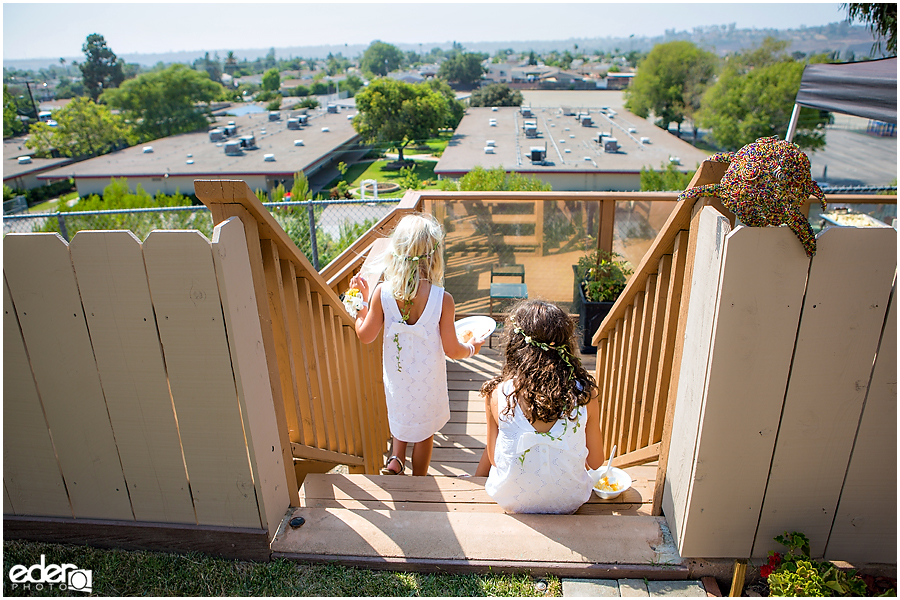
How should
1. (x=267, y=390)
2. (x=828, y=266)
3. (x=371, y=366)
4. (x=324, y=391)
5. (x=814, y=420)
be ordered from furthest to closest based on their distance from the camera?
(x=371, y=366) → (x=324, y=391) → (x=267, y=390) → (x=814, y=420) → (x=828, y=266)

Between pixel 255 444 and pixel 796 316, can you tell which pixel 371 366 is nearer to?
pixel 255 444

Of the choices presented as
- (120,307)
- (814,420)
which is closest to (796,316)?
(814,420)

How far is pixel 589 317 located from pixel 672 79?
246 ft

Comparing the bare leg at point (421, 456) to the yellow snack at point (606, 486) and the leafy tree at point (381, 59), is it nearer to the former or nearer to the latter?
the yellow snack at point (606, 486)

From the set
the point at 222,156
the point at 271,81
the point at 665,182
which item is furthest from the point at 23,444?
the point at 271,81

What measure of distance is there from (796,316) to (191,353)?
1.61 m

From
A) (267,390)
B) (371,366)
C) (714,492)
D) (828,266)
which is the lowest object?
(371,366)

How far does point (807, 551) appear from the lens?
1551 millimetres

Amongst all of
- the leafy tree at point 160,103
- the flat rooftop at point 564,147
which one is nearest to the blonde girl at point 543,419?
the flat rooftop at point 564,147

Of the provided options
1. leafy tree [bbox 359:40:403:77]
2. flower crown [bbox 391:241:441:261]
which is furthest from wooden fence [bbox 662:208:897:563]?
leafy tree [bbox 359:40:403:77]

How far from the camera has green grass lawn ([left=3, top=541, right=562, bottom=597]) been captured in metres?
1.62

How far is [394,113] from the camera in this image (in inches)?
2194

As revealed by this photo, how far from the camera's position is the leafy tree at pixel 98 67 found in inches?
3556

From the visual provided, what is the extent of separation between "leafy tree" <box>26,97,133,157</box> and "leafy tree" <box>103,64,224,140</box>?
11979mm
